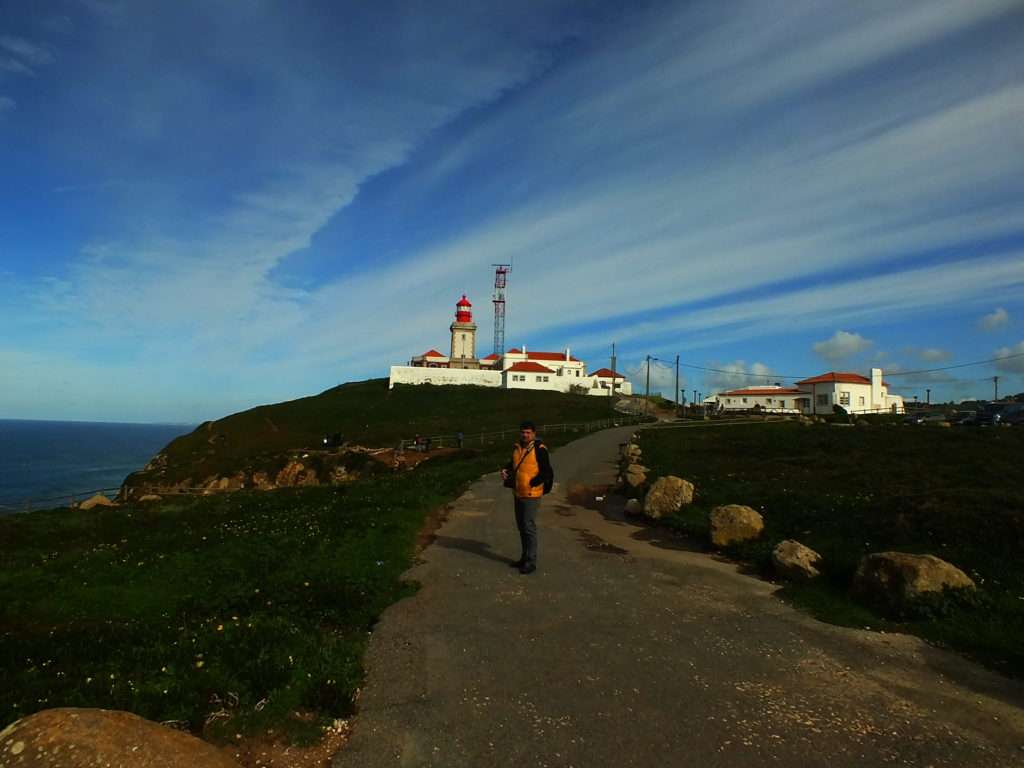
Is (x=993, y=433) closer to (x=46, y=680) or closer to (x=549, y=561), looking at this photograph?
(x=549, y=561)

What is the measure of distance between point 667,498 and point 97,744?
13766 millimetres

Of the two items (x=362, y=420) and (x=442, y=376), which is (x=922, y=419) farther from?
→ (x=442, y=376)

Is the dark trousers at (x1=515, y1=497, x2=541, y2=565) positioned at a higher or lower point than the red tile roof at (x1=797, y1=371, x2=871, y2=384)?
lower

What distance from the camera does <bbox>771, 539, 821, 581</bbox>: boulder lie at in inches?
390

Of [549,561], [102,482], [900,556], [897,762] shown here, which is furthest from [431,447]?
[102,482]

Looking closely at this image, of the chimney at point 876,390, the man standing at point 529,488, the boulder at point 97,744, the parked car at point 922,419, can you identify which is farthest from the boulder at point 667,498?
the chimney at point 876,390

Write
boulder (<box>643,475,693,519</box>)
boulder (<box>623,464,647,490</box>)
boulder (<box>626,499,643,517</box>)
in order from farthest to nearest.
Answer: boulder (<box>623,464,647,490</box>)
boulder (<box>626,499,643,517</box>)
boulder (<box>643,475,693,519</box>)

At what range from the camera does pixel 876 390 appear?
90875 millimetres

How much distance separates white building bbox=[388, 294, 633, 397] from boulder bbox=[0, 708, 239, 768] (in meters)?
94.9

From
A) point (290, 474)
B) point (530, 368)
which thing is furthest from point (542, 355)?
point (290, 474)

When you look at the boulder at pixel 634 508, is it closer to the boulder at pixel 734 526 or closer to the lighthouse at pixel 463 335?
the boulder at pixel 734 526

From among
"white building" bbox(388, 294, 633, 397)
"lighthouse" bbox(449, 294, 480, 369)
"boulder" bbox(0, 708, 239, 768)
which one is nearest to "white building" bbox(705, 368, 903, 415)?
"white building" bbox(388, 294, 633, 397)

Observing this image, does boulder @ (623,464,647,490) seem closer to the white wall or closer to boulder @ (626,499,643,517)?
boulder @ (626,499,643,517)

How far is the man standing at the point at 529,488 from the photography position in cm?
1038
